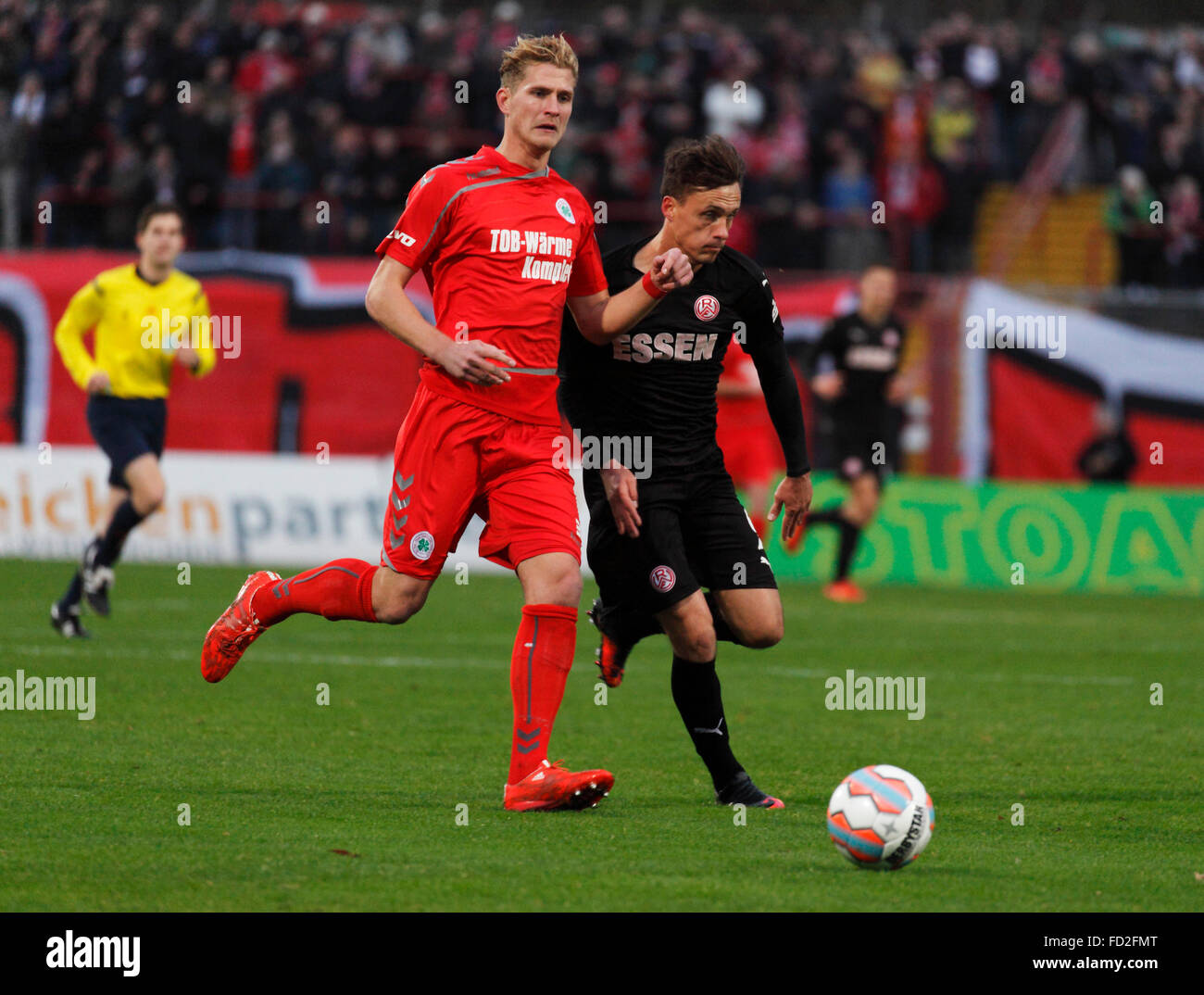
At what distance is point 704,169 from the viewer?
6309 mm

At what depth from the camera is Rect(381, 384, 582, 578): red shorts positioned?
20.7ft

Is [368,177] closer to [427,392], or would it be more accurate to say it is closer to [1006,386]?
[1006,386]

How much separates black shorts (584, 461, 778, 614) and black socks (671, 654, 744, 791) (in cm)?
28

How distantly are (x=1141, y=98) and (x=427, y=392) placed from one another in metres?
19.7

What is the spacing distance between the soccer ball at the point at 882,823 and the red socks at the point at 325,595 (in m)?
1.83

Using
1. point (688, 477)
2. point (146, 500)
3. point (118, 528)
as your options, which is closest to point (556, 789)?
point (688, 477)

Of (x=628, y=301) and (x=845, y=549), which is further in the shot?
(x=845, y=549)

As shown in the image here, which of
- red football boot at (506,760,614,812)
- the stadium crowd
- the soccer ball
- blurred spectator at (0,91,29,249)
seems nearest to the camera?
the soccer ball

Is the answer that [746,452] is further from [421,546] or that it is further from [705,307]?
[421,546]

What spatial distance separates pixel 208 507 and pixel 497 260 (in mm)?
11755

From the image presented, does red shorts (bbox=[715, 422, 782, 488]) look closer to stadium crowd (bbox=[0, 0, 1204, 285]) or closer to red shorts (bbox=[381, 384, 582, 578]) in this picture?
stadium crowd (bbox=[0, 0, 1204, 285])

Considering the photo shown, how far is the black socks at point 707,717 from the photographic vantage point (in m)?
6.57

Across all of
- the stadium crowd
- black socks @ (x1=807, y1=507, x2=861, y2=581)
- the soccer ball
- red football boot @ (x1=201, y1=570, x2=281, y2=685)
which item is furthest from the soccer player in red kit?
the stadium crowd

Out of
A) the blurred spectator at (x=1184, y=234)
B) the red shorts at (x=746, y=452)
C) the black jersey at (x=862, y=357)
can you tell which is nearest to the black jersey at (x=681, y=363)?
the black jersey at (x=862, y=357)
